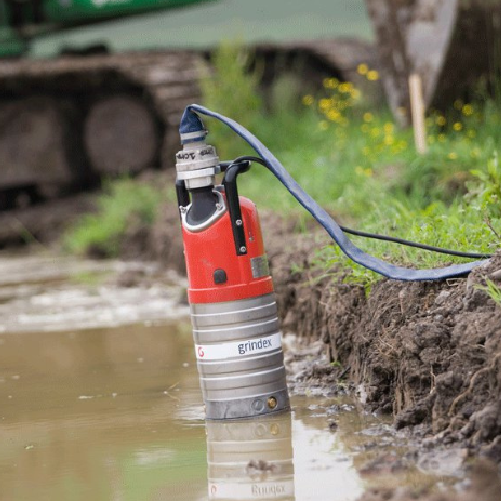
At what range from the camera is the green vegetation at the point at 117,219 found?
10.4 metres

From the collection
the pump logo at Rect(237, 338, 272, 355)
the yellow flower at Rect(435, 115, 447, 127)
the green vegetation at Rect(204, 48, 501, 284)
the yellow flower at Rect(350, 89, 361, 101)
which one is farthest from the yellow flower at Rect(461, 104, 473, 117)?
the pump logo at Rect(237, 338, 272, 355)

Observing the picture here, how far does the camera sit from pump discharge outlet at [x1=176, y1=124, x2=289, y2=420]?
11.9ft

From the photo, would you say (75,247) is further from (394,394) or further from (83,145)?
(394,394)

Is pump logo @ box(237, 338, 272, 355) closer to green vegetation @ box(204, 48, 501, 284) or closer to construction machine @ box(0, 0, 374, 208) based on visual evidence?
green vegetation @ box(204, 48, 501, 284)

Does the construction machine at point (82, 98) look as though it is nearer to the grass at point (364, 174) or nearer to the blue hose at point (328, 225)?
the grass at point (364, 174)

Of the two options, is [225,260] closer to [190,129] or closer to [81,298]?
[190,129]

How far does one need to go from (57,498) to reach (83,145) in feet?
34.4

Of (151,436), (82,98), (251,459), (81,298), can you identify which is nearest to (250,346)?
(151,436)

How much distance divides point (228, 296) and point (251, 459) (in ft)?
2.14

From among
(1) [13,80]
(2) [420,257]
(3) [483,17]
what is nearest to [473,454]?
(2) [420,257]

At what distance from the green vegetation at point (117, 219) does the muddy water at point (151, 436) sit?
4.71 metres

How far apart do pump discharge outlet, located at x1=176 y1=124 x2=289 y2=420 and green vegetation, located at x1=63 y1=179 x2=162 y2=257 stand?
6.70 m

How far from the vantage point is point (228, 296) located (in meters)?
3.63

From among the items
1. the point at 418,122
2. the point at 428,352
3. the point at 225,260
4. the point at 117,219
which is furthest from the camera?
the point at 117,219
